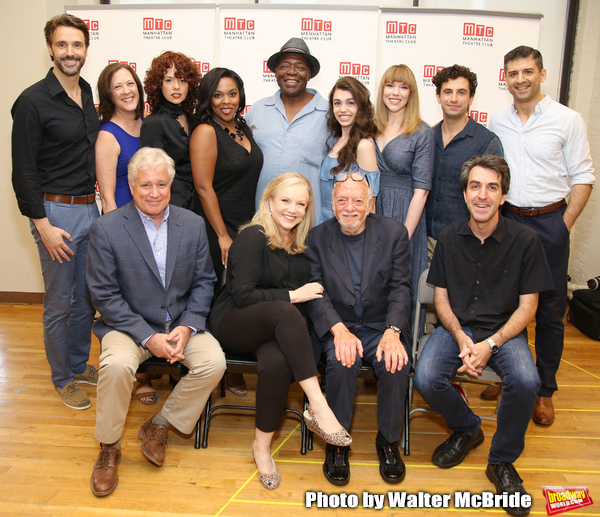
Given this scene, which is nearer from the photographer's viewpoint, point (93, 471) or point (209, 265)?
point (93, 471)

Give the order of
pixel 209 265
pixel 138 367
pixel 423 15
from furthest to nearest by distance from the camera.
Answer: pixel 423 15 → pixel 209 265 → pixel 138 367

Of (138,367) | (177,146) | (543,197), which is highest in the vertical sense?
(177,146)

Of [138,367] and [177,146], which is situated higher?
[177,146]

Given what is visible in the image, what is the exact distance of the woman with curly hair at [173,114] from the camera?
9.15 ft

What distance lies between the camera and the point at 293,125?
3037mm

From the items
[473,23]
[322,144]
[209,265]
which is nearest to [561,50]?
[473,23]

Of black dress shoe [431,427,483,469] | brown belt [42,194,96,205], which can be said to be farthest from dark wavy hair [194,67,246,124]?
black dress shoe [431,427,483,469]

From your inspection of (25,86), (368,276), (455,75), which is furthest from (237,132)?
(25,86)

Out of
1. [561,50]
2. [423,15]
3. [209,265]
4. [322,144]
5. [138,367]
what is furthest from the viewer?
[561,50]

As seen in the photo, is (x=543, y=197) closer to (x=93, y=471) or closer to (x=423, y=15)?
(x=423, y=15)

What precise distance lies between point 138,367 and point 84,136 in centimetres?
137

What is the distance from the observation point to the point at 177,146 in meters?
2.83

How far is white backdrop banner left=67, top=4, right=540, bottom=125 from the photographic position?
13.7 feet

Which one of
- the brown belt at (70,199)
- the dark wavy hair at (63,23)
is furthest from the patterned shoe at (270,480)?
the dark wavy hair at (63,23)
